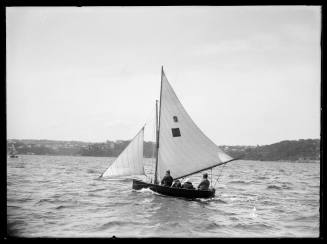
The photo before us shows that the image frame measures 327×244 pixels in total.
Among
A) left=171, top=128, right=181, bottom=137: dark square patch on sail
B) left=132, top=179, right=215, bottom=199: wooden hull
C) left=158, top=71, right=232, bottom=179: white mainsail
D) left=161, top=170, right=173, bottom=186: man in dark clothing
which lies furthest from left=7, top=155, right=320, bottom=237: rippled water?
→ left=171, top=128, right=181, bottom=137: dark square patch on sail

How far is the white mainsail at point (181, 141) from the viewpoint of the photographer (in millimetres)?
21234

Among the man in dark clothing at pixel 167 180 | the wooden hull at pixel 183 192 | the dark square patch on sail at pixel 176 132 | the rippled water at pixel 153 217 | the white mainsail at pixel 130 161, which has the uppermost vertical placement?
the dark square patch on sail at pixel 176 132

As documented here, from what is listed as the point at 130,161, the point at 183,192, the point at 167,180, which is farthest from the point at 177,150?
the point at 130,161

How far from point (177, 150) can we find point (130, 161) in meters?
3.05

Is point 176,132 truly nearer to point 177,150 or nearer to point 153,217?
point 177,150

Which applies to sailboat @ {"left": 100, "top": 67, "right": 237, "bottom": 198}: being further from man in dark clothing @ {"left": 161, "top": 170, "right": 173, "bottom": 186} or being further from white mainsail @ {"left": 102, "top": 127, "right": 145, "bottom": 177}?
man in dark clothing @ {"left": 161, "top": 170, "right": 173, "bottom": 186}

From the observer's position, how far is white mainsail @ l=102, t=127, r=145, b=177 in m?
21.6

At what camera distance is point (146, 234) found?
13773 mm

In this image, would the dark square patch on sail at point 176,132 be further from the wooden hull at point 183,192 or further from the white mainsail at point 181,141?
the wooden hull at point 183,192

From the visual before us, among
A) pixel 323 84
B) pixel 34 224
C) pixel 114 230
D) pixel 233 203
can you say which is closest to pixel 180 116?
pixel 233 203

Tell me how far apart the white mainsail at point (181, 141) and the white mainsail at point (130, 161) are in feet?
6.01

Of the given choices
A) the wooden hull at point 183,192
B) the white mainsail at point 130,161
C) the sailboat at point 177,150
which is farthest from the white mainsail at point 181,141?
the white mainsail at point 130,161

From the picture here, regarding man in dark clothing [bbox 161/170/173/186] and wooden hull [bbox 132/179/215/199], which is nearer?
wooden hull [bbox 132/179/215/199]
